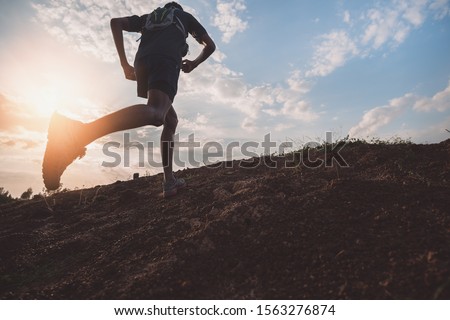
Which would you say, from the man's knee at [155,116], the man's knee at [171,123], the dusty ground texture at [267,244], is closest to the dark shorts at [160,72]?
the man's knee at [155,116]

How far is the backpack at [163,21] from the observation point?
299 centimetres

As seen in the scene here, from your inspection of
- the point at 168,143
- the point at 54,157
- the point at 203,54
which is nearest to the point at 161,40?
the point at 203,54

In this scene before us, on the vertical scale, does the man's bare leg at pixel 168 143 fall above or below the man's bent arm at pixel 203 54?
below

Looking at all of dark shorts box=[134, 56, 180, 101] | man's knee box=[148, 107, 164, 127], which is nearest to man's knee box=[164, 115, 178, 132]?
dark shorts box=[134, 56, 180, 101]

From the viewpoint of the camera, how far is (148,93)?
2771 millimetres

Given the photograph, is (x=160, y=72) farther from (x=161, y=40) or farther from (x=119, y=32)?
(x=119, y=32)

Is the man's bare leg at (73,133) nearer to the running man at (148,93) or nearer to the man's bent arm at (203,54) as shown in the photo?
the running man at (148,93)

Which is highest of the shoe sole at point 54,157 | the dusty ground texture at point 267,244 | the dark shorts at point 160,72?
the dark shorts at point 160,72

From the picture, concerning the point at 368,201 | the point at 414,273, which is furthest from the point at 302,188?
the point at 414,273

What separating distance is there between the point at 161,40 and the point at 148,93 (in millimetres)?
543
